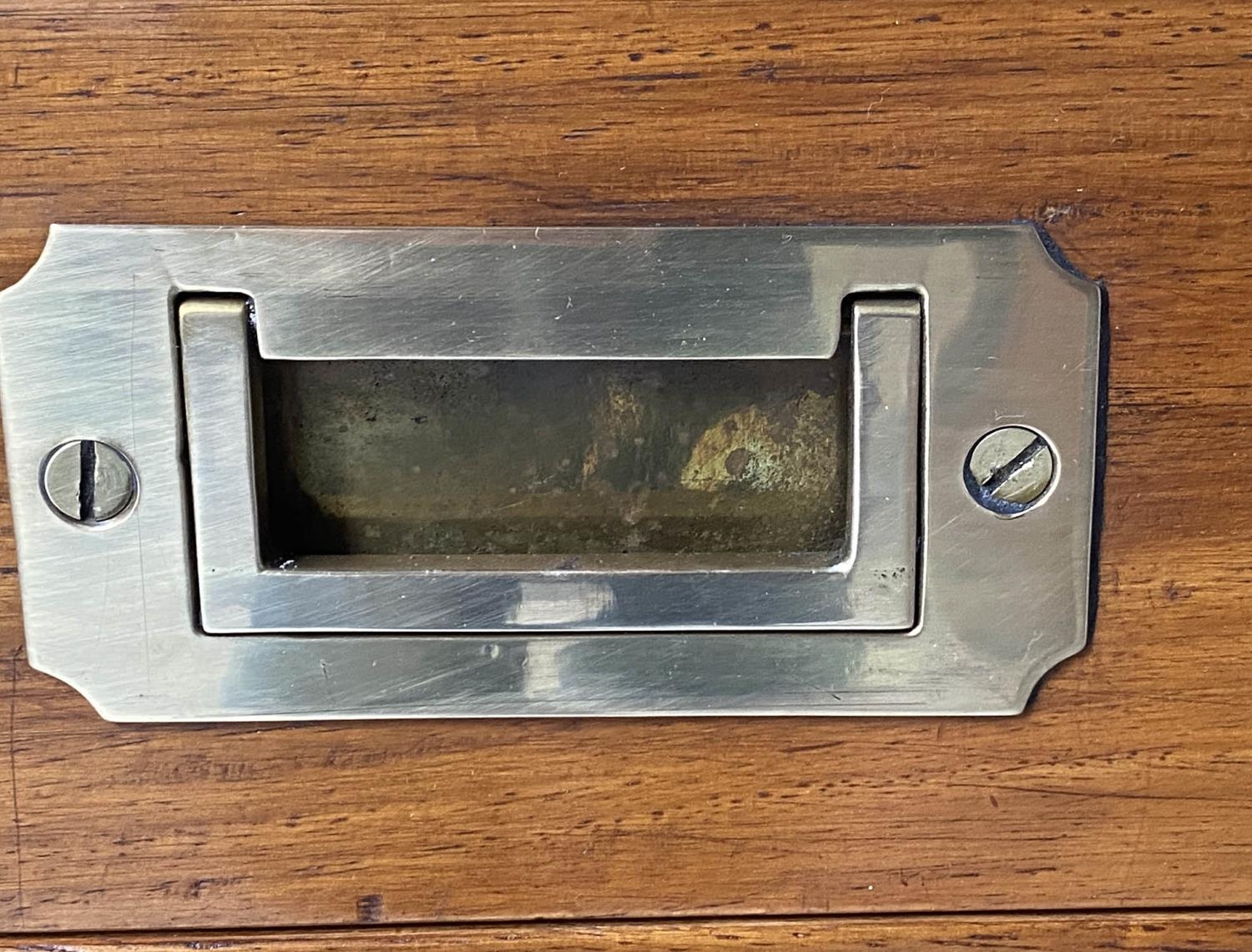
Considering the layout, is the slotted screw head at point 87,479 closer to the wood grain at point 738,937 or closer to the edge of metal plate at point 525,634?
the edge of metal plate at point 525,634

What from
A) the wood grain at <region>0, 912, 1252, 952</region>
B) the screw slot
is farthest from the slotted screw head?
the screw slot

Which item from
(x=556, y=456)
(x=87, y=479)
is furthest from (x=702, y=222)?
(x=87, y=479)

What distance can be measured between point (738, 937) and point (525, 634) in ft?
0.42

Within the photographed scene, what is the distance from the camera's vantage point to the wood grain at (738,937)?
0.34 metres

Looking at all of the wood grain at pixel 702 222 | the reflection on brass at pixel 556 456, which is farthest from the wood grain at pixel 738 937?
the reflection on brass at pixel 556 456

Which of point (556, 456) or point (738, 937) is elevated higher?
point (556, 456)

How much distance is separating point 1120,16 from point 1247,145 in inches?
2.1

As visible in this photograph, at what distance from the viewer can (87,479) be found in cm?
31

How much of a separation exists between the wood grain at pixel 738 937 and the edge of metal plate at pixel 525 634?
8cm

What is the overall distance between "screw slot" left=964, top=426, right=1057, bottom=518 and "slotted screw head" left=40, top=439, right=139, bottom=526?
258 millimetres

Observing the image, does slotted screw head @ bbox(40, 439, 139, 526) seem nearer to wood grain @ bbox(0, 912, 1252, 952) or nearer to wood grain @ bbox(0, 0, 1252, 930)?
wood grain @ bbox(0, 0, 1252, 930)

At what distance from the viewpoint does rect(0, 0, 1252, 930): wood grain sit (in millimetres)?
294

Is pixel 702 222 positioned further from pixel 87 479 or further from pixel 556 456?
pixel 87 479

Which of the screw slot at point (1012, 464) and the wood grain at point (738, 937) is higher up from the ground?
the screw slot at point (1012, 464)
